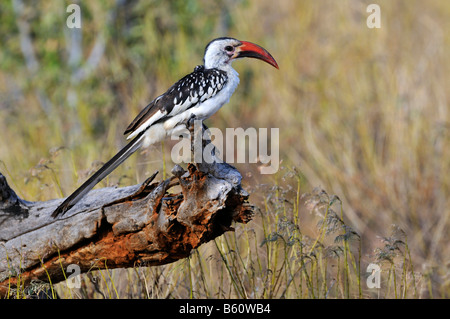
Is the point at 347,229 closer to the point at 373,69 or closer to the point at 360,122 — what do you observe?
the point at 360,122

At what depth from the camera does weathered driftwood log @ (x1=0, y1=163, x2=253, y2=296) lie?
219 centimetres

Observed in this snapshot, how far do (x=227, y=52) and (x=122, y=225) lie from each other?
1.26 metres

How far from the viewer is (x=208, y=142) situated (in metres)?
2.28

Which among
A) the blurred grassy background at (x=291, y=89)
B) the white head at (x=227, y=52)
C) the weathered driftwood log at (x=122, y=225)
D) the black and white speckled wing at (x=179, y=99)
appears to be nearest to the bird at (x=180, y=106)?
the black and white speckled wing at (x=179, y=99)

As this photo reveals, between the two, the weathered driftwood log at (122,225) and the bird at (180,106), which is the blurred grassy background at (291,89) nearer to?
the bird at (180,106)

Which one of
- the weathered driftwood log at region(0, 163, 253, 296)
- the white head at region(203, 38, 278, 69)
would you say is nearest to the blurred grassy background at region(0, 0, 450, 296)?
the white head at region(203, 38, 278, 69)

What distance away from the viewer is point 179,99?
2.86 meters

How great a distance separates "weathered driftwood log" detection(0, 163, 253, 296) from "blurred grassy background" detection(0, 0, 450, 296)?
6.37 feet

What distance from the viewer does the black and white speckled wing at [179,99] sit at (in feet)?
9.23

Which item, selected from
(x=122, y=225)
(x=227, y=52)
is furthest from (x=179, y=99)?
(x=122, y=225)

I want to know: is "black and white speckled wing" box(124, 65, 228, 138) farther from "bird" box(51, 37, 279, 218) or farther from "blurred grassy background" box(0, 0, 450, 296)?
"blurred grassy background" box(0, 0, 450, 296)

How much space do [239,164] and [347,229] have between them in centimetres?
278

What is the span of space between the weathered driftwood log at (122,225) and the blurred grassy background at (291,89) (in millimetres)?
1941

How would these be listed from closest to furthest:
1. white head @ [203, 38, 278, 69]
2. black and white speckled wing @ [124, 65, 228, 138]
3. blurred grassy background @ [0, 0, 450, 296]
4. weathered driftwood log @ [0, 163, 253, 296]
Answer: weathered driftwood log @ [0, 163, 253, 296]
black and white speckled wing @ [124, 65, 228, 138]
white head @ [203, 38, 278, 69]
blurred grassy background @ [0, 0, 450, 296]
